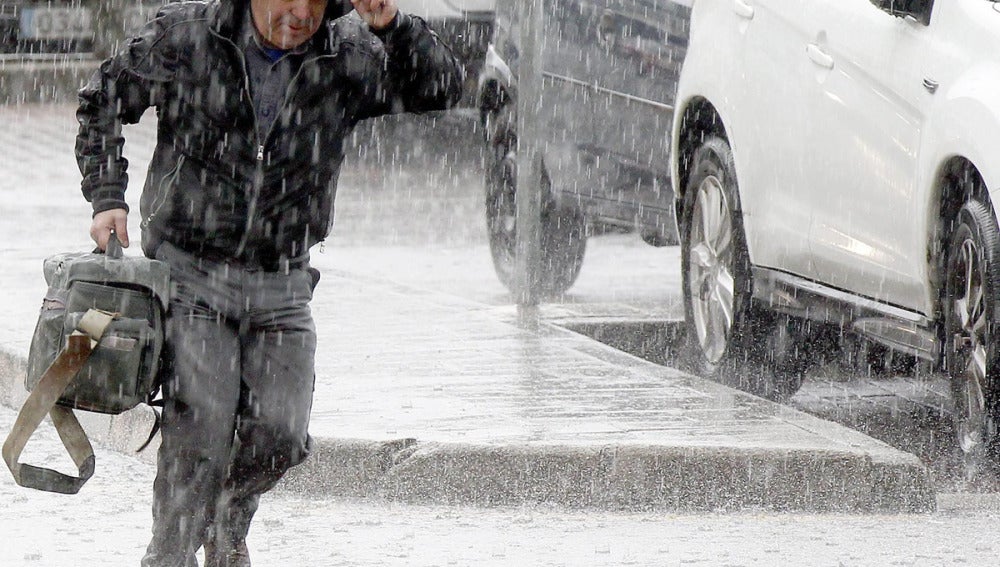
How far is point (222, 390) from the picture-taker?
4824 millimetres

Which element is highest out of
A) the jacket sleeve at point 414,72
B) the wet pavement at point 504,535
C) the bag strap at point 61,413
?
the jacket sleeve at point 414,72

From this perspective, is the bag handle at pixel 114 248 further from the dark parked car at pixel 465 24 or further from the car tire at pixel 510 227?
the dark parked car at pixel 465 24

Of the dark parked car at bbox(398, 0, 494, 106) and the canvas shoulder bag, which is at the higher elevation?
the dark parked car at bbox(398, 0, 494, 106)

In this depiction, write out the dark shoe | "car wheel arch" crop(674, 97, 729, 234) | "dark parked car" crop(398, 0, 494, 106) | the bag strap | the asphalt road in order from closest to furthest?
the bag strap → the dark shoe → the asphalt road → "car wheel arch" crop(674, 97, 729, 234) → "dark parked car" crop(398, 0, 494, 106)

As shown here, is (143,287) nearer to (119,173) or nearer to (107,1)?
(119,173)

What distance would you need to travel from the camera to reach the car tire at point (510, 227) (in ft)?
33.3

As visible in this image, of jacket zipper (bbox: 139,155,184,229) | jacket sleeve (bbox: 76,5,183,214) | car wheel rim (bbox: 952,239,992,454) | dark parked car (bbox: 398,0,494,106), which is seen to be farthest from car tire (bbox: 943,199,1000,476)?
dark parked car (bbox: 398,0,494,106)

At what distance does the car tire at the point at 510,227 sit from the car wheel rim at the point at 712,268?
5.94ft

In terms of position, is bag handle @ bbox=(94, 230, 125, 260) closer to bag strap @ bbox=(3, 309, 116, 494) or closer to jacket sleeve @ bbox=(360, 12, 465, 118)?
bag strap @ bbox=(3, 309, 116, 494)

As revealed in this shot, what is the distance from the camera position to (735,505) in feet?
19.9

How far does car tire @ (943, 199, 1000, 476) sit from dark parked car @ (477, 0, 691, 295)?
103 inches

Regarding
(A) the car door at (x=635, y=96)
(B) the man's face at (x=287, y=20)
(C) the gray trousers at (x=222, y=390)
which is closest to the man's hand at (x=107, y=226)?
(C) the gray trousers at (x=222, y=390)

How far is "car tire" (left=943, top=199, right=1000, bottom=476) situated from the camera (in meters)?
6.04

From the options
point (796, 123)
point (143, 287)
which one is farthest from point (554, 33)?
point (143, 287)
